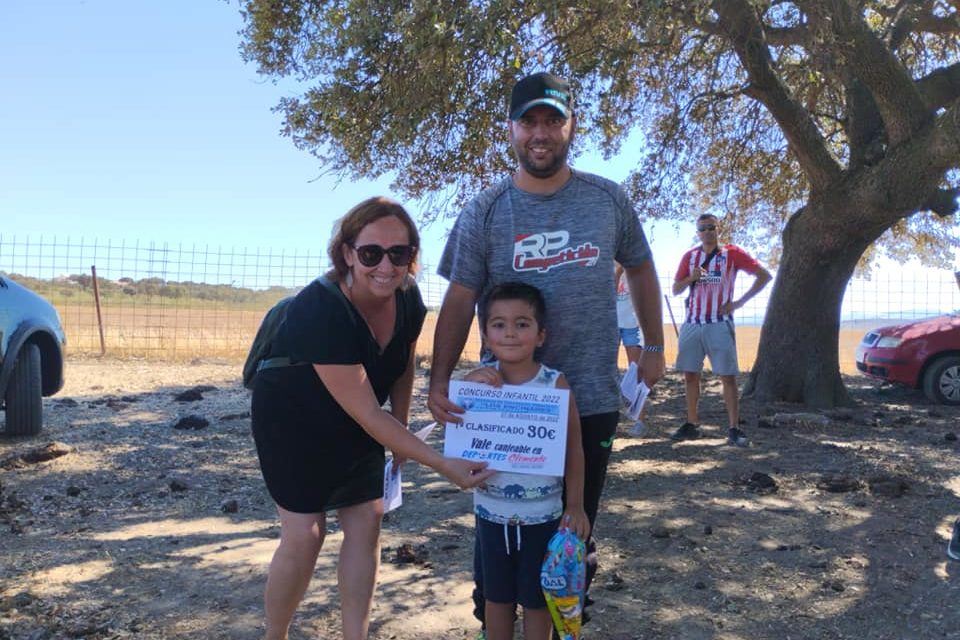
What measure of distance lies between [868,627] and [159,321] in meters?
16.8

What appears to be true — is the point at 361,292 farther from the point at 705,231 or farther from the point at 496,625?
the point at 705,231

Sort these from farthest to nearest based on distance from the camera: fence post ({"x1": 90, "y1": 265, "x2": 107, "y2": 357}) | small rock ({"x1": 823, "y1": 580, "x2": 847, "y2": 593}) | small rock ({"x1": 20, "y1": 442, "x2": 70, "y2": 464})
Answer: fence post ({"x1": 90, "y1": 265, "x2": 107, "y2": 357}) < small rock ({"x1": 20, "y1": 442, "x2": 70, "y2": 464}) < small rock ({"x1": 823, "y1": 580, "x2": 847, "y2": 593})

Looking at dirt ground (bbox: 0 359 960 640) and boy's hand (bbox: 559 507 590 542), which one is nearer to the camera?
boy's hand (bbox: 559 507 590 542)

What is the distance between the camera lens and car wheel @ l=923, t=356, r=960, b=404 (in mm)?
10531

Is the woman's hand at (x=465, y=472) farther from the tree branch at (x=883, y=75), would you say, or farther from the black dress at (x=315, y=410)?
the tree branch at (x=883, y=75)

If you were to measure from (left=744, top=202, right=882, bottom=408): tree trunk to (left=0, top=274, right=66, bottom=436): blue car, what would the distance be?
7.79 m

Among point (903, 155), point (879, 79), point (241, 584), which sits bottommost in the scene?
point (241, 584)

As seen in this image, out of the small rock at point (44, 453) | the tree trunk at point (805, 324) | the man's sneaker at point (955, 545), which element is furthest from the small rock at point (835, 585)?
the tree trunk at point (805, 324)

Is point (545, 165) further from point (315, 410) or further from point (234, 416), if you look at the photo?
point (234, 416)

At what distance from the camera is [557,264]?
8.77ft

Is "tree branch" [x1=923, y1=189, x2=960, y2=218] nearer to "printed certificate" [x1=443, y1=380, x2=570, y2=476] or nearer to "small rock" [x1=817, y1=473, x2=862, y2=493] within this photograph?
"small rock" [x1=817, y1=473, x2=862, y2=493]

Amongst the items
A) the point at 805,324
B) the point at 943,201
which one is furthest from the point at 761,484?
the point at 943,201

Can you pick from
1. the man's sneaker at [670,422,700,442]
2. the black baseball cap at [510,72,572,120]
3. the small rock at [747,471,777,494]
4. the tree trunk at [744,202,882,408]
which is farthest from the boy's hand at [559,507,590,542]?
the tree trunk at [744,202,882,408]

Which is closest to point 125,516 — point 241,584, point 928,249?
point 241,584
